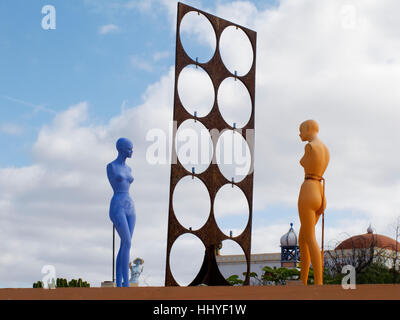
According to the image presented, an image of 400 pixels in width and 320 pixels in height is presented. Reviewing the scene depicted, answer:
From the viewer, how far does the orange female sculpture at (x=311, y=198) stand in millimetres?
5887

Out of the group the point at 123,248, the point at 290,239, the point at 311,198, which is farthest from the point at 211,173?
the point at 290,239

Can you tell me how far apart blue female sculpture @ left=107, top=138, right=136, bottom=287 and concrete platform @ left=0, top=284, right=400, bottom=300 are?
0.99 metres

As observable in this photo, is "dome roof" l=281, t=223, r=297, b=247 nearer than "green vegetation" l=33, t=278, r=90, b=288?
No

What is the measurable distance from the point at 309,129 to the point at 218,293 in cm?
198

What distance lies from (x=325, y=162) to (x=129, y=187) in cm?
202

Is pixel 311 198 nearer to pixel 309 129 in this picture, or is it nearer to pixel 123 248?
pixel 309 129

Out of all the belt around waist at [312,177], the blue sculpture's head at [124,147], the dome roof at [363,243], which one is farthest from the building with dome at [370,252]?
the blue sculpture's head at [124,147]

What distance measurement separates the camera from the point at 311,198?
5.95m

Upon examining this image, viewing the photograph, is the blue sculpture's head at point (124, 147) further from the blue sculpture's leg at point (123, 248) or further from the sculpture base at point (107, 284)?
the sculpture base at point (107, 284)

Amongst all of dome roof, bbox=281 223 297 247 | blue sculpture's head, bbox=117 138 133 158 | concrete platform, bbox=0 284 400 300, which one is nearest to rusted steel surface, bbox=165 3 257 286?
blue sculpture's head, bbox=117 138 133 158

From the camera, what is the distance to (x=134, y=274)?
24.8 feet

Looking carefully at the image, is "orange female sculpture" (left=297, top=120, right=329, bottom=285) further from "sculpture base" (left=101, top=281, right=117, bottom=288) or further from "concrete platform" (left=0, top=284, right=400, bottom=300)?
"sculpture base" (left=101, top=281, right=117, bottom=288)

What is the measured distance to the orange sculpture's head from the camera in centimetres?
621
